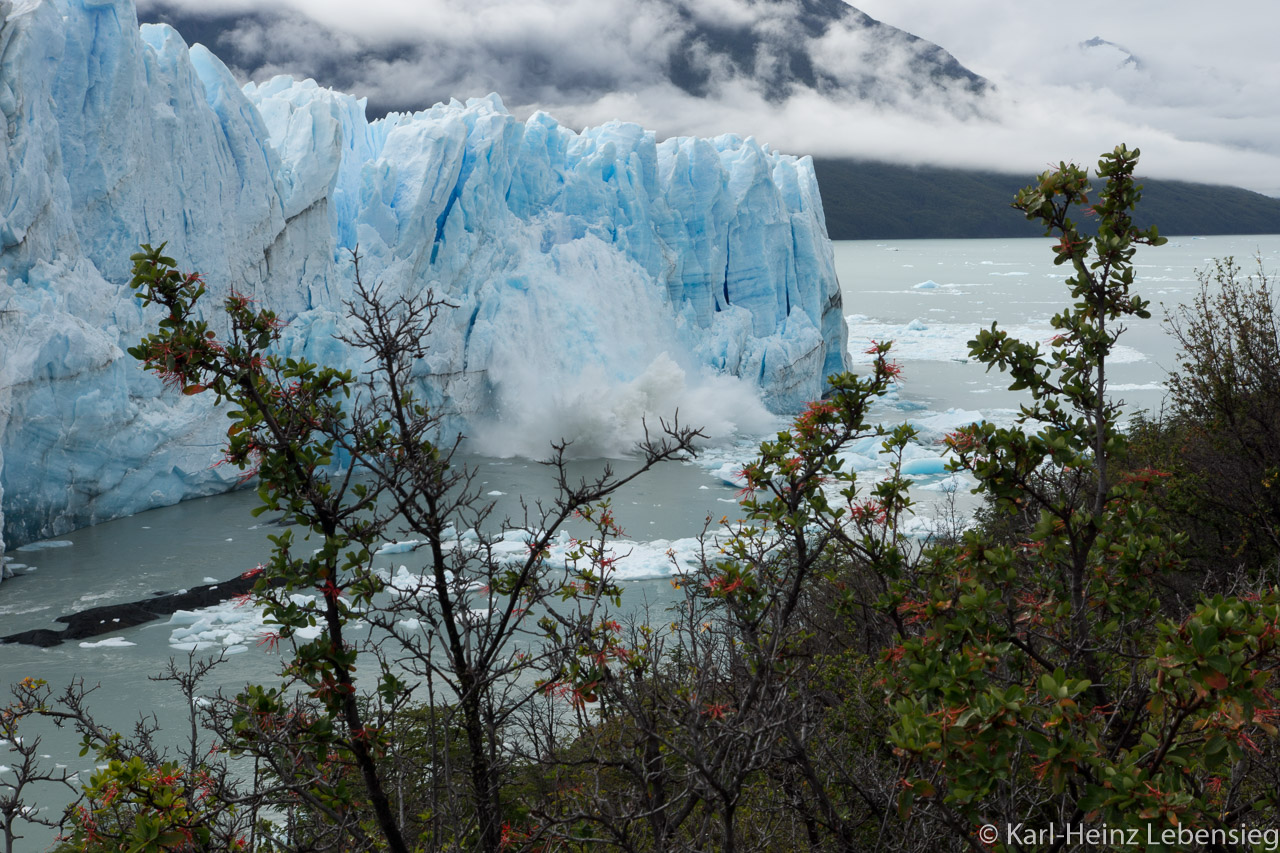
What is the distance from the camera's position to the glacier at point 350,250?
1294cm

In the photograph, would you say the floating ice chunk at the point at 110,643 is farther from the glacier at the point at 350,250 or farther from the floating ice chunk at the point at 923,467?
the floating ice chunk at the point at 923,467

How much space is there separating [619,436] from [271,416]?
17.4m

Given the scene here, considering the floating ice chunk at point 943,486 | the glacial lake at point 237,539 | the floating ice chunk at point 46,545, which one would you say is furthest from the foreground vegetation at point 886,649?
the floating ice chunk at point 943,486

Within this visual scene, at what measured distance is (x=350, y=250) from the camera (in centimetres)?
1742

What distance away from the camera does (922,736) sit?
1810 millimetres

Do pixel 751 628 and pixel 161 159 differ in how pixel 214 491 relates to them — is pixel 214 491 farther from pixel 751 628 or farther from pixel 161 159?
pixel 751 628

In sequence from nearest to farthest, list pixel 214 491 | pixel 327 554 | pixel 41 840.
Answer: pixel 327 554, pixel 41 840, pixel 214 491

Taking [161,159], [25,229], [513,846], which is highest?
[161,159]

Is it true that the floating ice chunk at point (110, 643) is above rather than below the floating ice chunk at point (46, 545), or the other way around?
below

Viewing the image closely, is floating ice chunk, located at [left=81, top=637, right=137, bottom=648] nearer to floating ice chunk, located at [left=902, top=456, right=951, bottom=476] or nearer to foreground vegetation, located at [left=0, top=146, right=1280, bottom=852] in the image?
foreground vegetation, located at [left=0, top=146, right=1280, bottom=852]

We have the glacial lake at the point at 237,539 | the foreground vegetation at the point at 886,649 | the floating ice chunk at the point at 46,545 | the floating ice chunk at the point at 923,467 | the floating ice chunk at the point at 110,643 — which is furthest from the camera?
the floating ice chunk at the point at 923,467

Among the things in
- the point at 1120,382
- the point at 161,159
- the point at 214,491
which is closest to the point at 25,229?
the point at 161,159

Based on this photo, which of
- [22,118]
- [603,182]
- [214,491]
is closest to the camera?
[22,118]

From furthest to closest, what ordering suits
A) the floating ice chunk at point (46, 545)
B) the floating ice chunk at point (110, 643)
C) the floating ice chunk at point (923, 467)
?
1. the floating ice chunk at point (923, 467)
2. the floating ice chunk at point (46, 545)
3. the floating ice chunk at point (110, 643)
